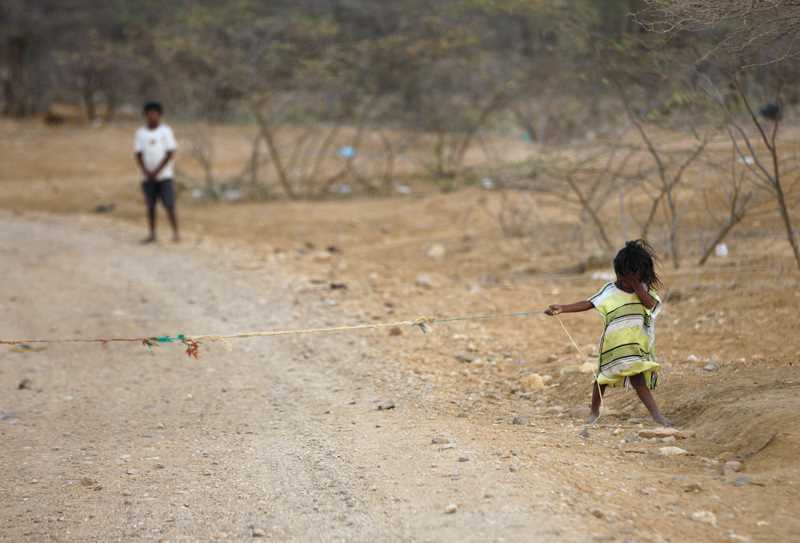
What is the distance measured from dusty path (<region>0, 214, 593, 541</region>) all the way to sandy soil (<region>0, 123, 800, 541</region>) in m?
0.02

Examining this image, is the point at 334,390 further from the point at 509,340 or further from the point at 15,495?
the point at 15,495

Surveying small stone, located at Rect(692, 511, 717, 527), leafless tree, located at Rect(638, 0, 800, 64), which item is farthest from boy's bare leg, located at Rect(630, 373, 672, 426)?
leafless tree, located at Rect(638, 0, 800, 64)

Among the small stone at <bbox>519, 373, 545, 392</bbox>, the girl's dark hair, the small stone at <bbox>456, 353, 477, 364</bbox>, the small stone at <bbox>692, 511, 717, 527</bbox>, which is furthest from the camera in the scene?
the small stone at <bbox>456, 353, 477, 364</bbox>

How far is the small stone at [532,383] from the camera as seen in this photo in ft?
17.9

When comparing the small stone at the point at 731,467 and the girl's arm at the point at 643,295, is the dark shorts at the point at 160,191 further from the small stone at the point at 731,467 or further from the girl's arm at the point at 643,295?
the small stone at the point at 731,467

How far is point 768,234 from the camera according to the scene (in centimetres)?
782

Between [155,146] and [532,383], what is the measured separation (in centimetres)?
633

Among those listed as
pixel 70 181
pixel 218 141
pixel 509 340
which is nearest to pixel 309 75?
pixel 70 181

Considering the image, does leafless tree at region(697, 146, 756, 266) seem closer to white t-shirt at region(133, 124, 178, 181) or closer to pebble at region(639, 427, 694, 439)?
pebble at region(639, 427, 694, 439)

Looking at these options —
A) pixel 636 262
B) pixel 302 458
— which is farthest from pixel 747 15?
pixel 302 458

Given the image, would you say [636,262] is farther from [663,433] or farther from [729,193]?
[729,193]

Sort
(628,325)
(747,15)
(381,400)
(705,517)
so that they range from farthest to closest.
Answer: (381,400), (747,15), (628,325), (705,517)

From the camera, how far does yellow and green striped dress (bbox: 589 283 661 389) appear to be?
175 inches

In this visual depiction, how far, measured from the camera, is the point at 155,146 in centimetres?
1030
